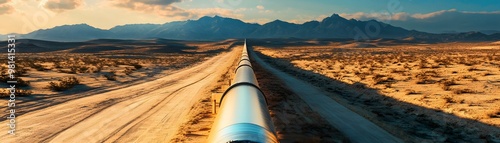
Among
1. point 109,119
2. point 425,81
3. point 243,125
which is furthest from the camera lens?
point 425,81

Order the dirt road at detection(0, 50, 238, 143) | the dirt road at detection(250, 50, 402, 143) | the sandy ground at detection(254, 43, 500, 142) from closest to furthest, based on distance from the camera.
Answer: the dirt road at detection(0, 50, 238, 143) < the dirt road at detection(250, 50, 402, 143) < the sandy ground at detection(254, 43, 500, 142)

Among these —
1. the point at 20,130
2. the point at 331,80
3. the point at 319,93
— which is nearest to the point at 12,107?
the point at 20,130

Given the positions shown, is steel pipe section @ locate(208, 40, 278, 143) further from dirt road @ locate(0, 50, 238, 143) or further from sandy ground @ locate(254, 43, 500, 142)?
sandy ground @ locate(254, 43, 500, 142)

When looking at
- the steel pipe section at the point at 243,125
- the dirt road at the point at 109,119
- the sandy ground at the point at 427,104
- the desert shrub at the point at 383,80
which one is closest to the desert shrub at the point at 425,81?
the sandy ground at the point at 427,104

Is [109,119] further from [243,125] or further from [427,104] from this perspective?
[427,104]

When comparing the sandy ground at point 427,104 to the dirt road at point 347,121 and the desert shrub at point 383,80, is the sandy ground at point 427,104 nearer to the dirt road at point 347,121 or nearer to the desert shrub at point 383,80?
the desert shrub at point 383,80

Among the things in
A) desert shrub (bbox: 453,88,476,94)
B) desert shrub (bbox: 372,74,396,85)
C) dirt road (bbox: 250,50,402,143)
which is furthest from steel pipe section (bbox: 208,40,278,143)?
desert shrub (bbox: 372,74,396,85)

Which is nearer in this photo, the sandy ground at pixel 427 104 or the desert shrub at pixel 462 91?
the sandy ground at pixel 427 104

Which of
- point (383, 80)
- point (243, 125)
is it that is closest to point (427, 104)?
point (383, 80)
